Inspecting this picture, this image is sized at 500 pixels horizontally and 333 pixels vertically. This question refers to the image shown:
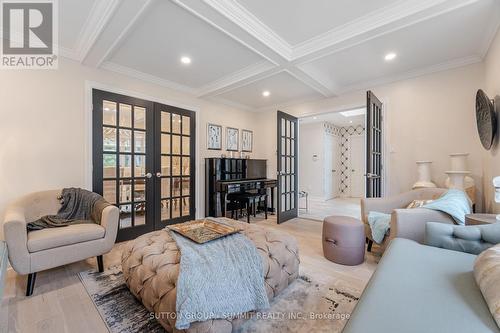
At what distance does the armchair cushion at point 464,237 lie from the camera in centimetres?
145

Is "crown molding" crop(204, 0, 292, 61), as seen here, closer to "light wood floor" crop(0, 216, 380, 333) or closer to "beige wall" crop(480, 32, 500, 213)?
"beige wall" crop(480, 32, 500, 213)

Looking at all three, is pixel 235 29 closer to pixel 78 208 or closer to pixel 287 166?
pixel 78 208

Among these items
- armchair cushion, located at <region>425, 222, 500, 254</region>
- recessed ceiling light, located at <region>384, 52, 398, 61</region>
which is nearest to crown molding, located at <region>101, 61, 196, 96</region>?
recessed ceiling light, located at <region>384, 52, 398, 61</region>

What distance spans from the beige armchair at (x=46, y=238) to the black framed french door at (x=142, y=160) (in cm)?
66

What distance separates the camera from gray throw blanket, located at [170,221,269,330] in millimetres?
1225

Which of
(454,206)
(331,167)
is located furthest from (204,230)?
(331,167)

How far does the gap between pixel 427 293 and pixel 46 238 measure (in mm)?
2702

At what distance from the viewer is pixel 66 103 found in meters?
2.75

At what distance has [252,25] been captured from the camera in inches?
86.7

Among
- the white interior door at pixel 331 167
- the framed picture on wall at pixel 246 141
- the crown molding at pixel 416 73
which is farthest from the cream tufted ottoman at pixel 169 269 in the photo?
the white interior door at pixel 331 167

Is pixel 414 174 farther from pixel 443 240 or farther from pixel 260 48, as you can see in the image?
pixel 260 48

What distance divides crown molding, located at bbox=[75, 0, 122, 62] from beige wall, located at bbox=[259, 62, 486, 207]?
11.9 feet

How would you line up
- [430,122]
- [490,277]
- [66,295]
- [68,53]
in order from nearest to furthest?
[490,277] < [66,295] < [68,53] < [430,122]

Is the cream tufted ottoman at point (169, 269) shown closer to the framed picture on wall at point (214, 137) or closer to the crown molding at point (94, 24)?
the crown molding at point (94, 24)
